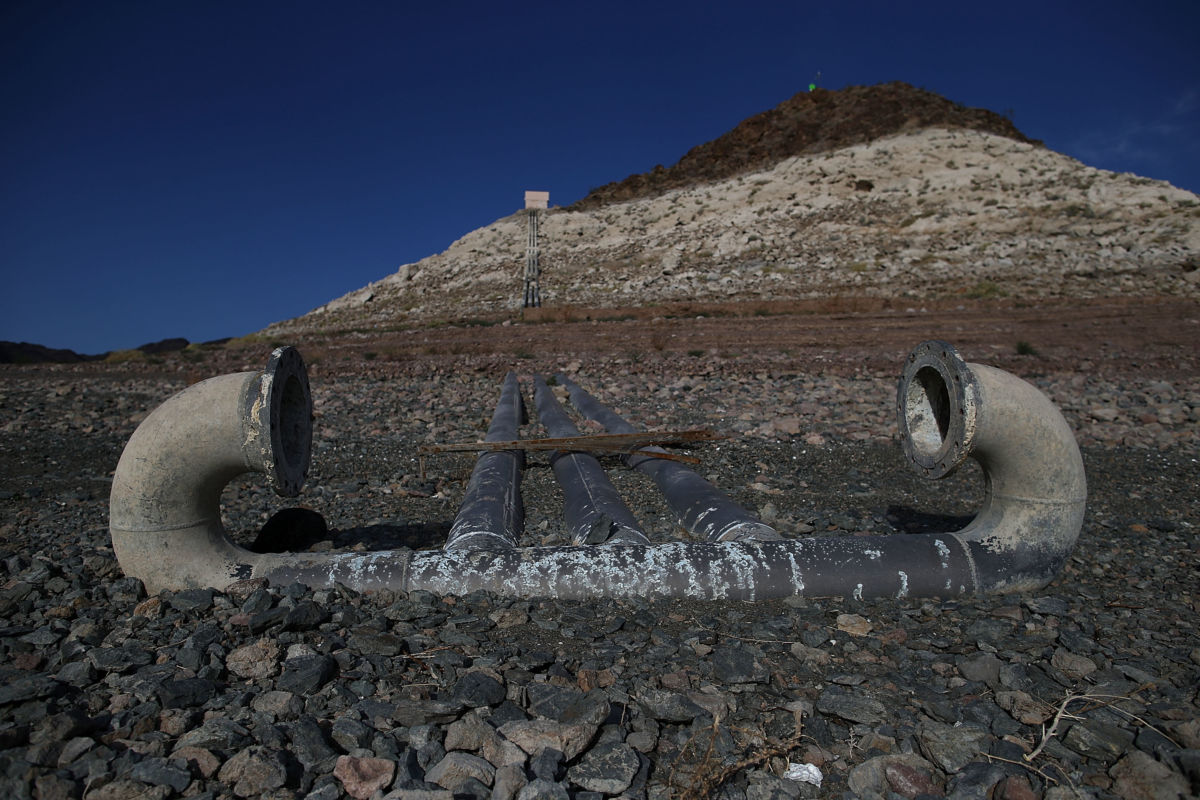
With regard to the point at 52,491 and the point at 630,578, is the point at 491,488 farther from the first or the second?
the point at 52,491

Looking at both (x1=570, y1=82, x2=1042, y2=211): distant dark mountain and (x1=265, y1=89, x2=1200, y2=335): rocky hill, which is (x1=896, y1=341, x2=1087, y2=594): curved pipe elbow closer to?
(x1=265, y1=89, x2=1200, y2=335): rocky hill

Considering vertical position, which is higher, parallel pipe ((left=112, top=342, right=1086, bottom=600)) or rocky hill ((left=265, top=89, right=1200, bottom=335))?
rocky hill ((left=265, top=89, right=1200, bottom=335))

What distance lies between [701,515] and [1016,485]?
5.24 feet

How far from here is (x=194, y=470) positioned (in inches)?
113

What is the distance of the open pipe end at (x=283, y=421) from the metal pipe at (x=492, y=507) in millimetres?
841

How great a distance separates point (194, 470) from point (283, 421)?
43 cm

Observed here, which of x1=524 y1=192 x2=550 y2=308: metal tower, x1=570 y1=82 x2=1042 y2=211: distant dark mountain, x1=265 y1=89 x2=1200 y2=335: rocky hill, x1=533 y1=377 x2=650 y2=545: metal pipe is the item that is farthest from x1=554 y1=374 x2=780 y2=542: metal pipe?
x1=570 y1=82 x2=1042 y2=211: distant dark mountain

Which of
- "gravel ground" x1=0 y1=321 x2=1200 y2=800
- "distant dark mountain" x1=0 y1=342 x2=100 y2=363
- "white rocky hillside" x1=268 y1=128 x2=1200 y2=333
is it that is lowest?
"gravel ground" x1=0 y1=321 x2=1200 y2=800

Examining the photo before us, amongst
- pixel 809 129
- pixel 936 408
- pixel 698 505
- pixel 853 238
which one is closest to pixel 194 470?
pixel 698 505

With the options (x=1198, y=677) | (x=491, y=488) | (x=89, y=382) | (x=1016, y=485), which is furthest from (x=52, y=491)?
(x=89, y=382)

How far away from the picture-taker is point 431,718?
2023 mm

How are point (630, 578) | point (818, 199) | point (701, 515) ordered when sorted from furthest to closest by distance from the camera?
point (818, 199)
point (701, 515)
point (630, 578)

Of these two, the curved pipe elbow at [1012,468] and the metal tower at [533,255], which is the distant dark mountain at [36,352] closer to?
the metal tower at [533,255]

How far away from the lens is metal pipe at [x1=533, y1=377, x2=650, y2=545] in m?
3.61
